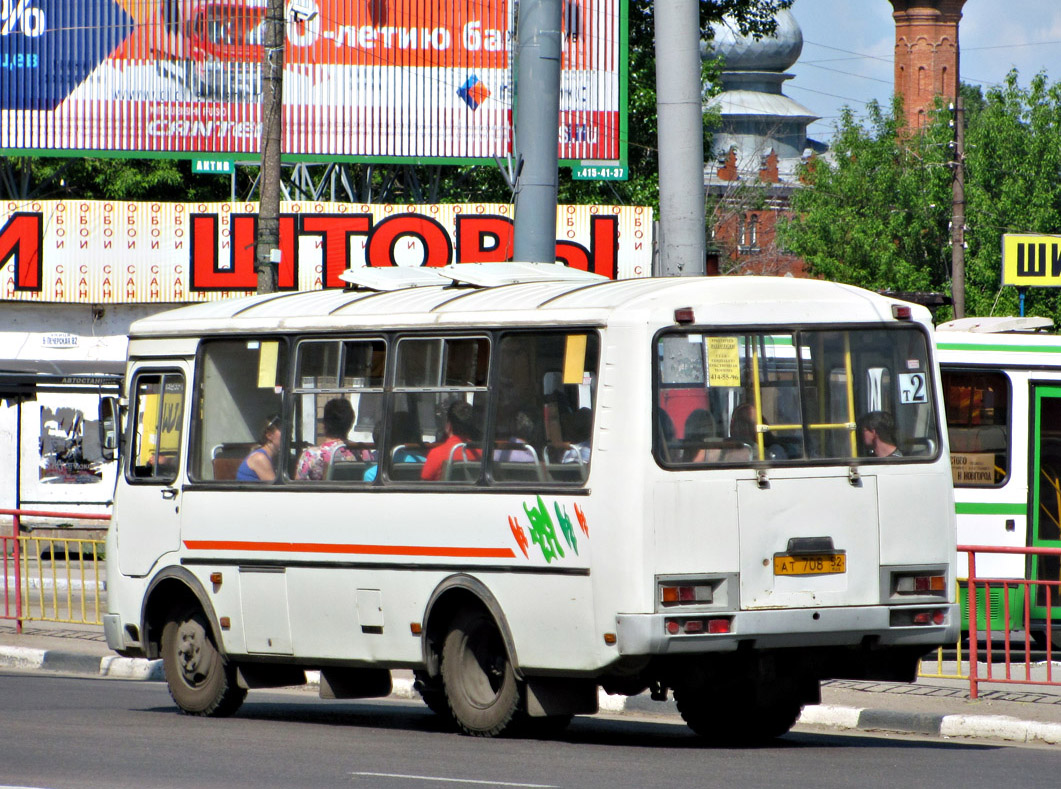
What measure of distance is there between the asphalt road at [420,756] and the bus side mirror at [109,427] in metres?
1.72

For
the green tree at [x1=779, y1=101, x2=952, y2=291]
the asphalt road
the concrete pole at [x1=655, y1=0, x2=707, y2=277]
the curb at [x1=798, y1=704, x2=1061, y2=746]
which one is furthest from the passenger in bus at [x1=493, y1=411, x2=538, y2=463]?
the green tree at [x1=779, y1=101, x2=952, y2=291]

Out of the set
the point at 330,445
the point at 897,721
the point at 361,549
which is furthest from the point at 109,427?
the point at 897,721

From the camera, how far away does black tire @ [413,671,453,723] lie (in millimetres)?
10836

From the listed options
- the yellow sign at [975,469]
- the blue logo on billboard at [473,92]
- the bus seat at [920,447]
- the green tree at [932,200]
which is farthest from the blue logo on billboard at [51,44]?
the green tree at [932,200]

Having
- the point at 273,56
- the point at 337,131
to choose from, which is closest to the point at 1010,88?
Result: the point at 337,131

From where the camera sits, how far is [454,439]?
10.0 meters

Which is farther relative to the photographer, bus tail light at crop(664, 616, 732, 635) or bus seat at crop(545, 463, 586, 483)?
bus seat at crop(545, 463, 586, 483)

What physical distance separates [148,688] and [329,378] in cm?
422

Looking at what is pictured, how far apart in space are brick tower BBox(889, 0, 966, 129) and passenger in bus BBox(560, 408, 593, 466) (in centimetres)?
9094

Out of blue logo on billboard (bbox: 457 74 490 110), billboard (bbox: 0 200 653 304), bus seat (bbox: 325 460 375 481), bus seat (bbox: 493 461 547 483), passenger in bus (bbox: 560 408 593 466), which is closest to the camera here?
passenger in bus (bbox: 560 408 593 466)

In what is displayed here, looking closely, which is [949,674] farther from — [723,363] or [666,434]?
[666,434]

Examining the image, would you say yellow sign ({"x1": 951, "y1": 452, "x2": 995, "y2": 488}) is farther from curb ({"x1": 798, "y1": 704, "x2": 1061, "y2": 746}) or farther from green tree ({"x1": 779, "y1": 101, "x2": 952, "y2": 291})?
green tree ({"x1": 779, "y1": 101, "x2": 952, "y2": 291})

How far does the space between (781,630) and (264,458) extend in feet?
11.6

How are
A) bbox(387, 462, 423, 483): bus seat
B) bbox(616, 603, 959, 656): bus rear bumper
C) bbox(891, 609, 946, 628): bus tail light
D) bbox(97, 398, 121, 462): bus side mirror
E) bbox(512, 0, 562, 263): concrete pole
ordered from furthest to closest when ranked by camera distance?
1. bbox(512, 0, 562, 263): concrete pole
2. bbox(97, 398, 121, 462): bus side mirror
3. bbox(387, 462, 423, 483): bus seat
4. bbox(891, 609, 946, 628): bus tail light
5. bbox(616, 603, 959, 656): bus rear bumper
